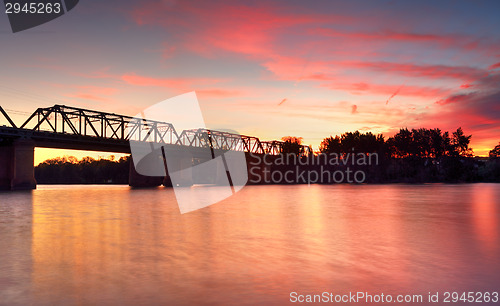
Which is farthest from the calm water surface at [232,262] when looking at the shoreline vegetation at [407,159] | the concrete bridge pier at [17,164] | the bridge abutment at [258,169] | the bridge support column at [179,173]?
the shoreline vegetation at [407,159]

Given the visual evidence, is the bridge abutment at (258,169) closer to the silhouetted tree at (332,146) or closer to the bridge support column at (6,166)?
the silhouetted tree at (332,146)

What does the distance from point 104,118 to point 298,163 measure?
88.8 meters

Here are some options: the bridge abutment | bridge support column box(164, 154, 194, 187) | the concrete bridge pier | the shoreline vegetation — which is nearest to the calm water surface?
the concrete bridge pier

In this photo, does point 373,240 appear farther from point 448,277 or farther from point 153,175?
point 153,175

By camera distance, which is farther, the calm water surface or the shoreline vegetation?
the shoreline vegetation

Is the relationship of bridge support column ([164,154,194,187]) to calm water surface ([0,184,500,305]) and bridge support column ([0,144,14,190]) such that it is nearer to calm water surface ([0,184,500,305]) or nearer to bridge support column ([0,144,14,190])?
bridge support column ([0,144,14,190])

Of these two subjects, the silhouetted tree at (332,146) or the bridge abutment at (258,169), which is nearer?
the bridge abutment at (258,169)

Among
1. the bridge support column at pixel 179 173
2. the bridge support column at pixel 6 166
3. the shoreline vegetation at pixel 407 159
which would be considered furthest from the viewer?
the shoreline vegetation at pixel 407 159

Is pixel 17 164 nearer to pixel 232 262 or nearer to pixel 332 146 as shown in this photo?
pixel 232 262

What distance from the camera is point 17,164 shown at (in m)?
73.9

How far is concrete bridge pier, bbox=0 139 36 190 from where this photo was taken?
239 feet

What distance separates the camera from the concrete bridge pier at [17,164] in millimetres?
72812

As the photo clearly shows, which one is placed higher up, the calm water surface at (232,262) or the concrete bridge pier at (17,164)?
the concrete bridge pier at (17,164)

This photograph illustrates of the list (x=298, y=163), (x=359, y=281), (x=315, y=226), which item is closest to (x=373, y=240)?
(x=315, y=226)
